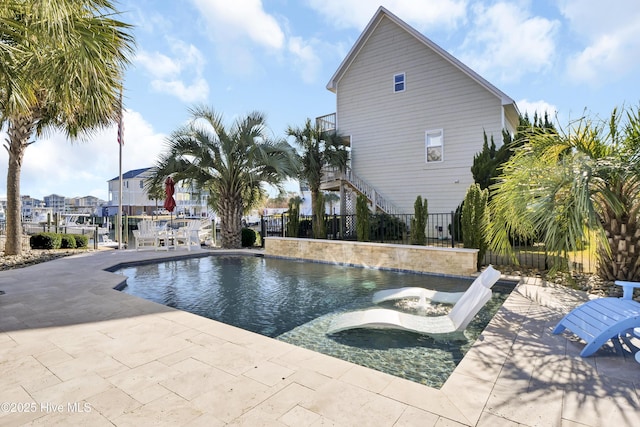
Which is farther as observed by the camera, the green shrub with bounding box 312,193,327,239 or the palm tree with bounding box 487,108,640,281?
the green shrub with bounding box 312,193,327,239

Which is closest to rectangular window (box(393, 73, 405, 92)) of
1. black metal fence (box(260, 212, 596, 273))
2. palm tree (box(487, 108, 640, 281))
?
black metal fence (box(260, 212, 596, 273))

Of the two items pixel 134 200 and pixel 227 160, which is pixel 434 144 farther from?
pixel 134 200

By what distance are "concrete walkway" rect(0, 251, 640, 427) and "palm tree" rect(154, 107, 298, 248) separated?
875 centimetres

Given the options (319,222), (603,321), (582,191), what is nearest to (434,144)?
(319,222)

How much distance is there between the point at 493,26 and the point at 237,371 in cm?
1297

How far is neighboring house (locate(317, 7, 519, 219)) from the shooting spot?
1395 centimetres

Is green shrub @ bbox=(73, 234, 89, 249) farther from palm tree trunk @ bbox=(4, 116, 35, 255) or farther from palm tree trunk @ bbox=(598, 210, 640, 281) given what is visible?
palm tree trunk @ bbox=(598, 210, 640, 281)

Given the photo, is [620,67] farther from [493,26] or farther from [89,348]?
[89,348]

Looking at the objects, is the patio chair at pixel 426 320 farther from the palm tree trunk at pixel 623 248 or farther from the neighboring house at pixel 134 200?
the neighboring house at pixel 134 200

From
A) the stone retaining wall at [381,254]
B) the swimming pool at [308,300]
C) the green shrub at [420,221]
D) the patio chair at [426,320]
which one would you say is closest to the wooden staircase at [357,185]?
the stone retaining wall at [381,254]

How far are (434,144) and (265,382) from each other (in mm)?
14092

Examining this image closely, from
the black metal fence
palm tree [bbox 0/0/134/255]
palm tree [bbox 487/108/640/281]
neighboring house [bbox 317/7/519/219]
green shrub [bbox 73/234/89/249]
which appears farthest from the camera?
neighboring house [bbox 317/7/519/219]

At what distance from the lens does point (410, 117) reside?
15.3 metres

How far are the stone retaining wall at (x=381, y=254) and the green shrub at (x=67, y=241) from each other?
304 inches
